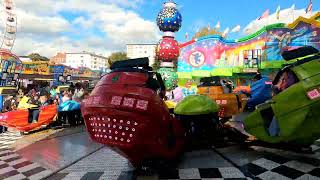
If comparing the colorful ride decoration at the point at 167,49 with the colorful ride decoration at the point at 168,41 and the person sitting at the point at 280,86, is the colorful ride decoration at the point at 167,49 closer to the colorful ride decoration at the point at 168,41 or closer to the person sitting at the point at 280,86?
the colorful ride decoration at the point at 168,41

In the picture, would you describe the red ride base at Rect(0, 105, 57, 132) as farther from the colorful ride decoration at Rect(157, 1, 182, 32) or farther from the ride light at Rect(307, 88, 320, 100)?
the colorful ride decoration at Rect(157, 1, 182, 32)

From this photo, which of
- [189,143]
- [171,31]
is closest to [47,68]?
[171,31]

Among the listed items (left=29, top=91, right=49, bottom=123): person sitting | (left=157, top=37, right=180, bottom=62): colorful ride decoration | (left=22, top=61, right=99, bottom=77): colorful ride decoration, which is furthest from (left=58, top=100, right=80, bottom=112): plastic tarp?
(left=22, top=61, right=99, bottom=77): colorful ride decoration

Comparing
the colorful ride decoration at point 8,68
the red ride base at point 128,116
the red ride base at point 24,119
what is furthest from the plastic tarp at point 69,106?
the colorful ride decoration at point 8,68

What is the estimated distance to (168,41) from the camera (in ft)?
57.5

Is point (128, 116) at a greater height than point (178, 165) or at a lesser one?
greater

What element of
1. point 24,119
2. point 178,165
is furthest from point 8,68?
point 178,165

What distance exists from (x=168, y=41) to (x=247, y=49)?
560 centimetres

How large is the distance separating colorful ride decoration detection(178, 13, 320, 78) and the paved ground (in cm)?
1395

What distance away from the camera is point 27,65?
79.3ft

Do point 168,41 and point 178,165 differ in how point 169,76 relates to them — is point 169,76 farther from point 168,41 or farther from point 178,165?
point 178,165

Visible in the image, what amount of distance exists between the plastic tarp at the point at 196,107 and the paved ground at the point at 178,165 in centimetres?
60

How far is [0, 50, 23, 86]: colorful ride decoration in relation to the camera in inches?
654

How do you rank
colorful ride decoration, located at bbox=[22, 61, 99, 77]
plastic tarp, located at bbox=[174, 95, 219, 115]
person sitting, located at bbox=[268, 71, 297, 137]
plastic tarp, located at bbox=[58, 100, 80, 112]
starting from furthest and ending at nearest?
1. colorful ride decoration, located at bbox=[22, 61, 99, 77]
2. plastic tarp, located at bbox=[58, 100, 80, 112]
3. plastic tarp, located at bbox=[174, 95, 219, 115]
4. person sitting, located at bbox=[268, 71, 297, 137]
